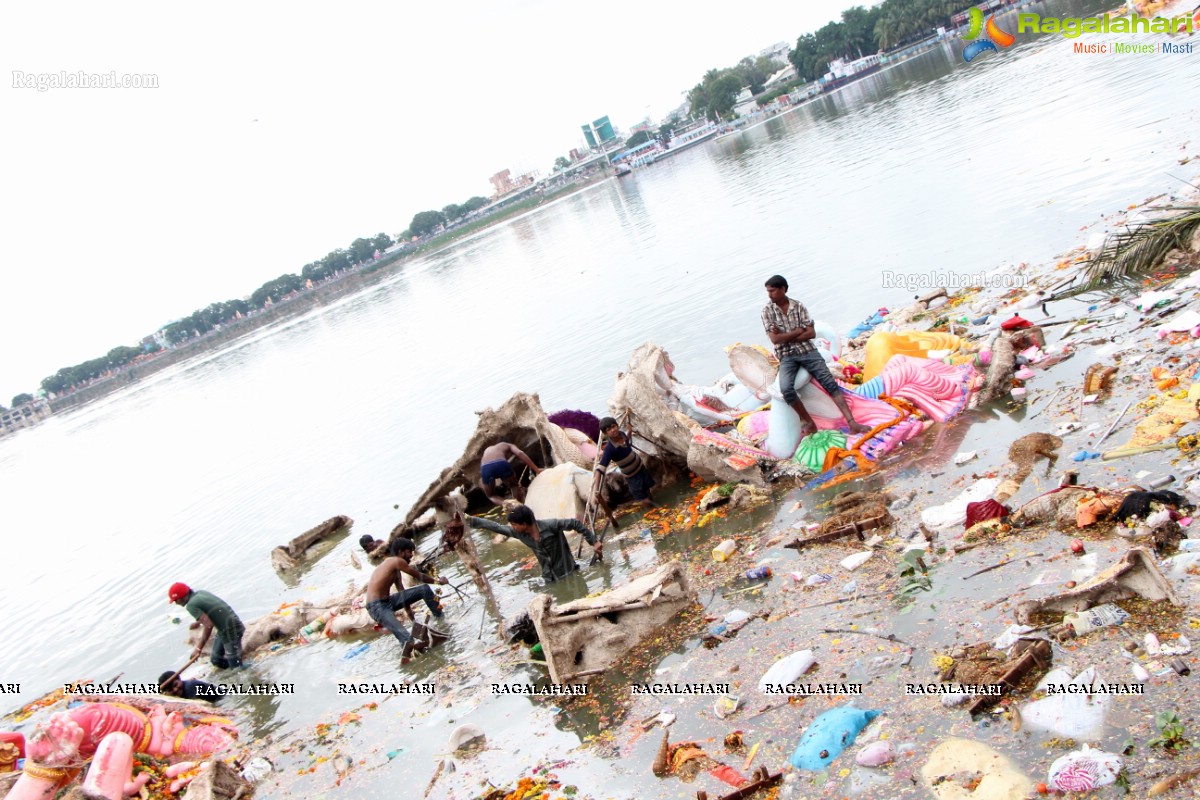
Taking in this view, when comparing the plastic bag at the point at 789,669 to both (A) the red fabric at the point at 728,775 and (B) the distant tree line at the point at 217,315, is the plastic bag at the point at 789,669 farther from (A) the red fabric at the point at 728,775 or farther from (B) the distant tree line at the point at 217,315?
(B) the distant tree line at the point at 217,315

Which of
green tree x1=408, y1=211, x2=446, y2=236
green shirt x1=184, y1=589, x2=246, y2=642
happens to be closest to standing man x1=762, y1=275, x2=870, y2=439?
green shirt x1=184, y1=589, x2=246, y2=642

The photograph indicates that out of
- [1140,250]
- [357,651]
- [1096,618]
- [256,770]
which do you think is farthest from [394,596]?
[1140,250]

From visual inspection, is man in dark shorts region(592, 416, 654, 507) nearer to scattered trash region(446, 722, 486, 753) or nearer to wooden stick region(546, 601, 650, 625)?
wooden stick region(546, 601, 650, 625)

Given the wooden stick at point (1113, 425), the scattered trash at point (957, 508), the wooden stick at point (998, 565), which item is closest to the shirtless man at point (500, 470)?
the scattered trash at point (957, 508)

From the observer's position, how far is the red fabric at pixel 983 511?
5566mm

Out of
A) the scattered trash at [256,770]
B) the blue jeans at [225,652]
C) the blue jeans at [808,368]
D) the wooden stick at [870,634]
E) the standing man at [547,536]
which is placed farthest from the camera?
the blue jeans at [225,652]

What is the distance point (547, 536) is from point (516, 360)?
14418 millimetres

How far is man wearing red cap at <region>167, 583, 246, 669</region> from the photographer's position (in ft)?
29.8

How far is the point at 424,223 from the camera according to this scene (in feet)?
493

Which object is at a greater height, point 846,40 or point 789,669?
point 846,40

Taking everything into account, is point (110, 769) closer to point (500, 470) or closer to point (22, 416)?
point (500, 470)

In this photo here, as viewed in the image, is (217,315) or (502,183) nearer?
(217,315)

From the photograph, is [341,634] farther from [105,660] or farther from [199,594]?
[105,660]

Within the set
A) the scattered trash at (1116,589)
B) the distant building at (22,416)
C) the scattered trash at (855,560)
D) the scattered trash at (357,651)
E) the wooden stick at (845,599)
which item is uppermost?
the distant building at (22,416)
